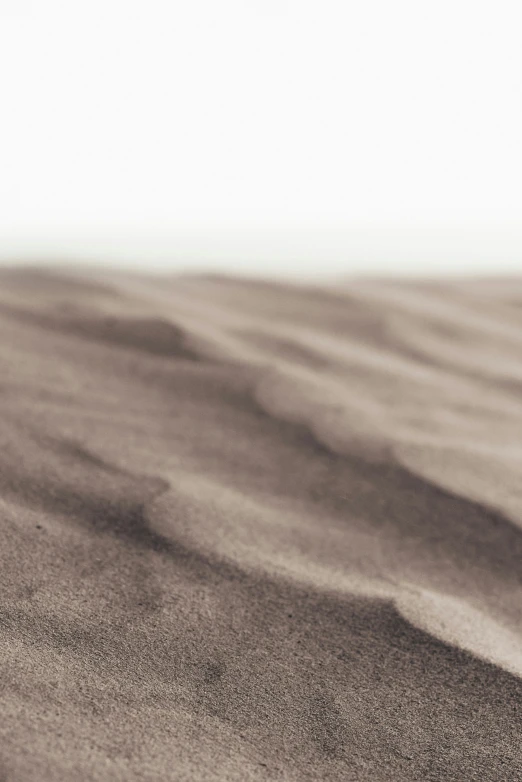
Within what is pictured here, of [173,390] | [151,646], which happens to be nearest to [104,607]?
[151,646]

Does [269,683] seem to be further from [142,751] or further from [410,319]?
[410,319]

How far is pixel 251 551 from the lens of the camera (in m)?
1.06

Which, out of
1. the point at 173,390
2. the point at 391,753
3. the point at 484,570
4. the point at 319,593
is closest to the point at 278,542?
the point at 319,593

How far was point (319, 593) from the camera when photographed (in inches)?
38.6

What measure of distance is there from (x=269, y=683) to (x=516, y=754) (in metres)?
0.23

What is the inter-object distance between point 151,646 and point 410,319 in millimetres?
1554

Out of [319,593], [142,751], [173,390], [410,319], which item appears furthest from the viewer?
[410,319]

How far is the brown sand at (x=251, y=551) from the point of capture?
0.74m

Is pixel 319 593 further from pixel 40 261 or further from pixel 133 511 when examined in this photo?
pixel 40 261

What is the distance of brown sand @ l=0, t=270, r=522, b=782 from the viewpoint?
0.74 meters

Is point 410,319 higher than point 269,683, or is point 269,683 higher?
point 410,319

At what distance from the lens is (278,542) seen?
110cm

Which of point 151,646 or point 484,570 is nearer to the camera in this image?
point 151,646

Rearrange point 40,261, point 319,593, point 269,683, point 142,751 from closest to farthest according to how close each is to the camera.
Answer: point 142,751, point 269,683, point 319,593, point 40,261
